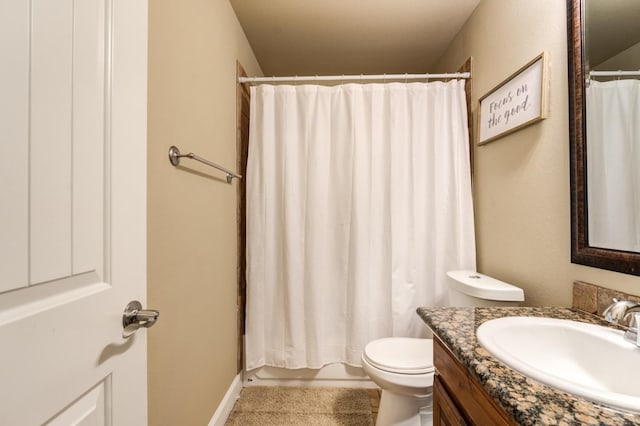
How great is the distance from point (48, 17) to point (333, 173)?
1.49 metres

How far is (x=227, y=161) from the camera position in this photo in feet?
5.37

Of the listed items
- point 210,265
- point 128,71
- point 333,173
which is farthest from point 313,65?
point 128,71

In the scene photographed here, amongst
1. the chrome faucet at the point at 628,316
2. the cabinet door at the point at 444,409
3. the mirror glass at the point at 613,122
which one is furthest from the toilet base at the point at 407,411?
the mirror glass at the point at 613,122

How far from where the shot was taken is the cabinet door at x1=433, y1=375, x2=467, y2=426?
75cm

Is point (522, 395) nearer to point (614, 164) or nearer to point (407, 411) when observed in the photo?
point (614, 164)

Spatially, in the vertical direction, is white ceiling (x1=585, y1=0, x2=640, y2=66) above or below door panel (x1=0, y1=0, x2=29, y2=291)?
above

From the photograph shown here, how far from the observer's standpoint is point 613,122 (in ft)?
2.79

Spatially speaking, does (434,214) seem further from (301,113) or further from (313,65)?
(313,65)

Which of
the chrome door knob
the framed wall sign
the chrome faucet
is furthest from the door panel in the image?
the framed wall sign

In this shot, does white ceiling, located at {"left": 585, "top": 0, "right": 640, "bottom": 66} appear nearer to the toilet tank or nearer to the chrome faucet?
the chrome faucet

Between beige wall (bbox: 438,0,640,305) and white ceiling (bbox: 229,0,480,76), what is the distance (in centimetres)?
28

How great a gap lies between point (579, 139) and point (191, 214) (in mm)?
1499

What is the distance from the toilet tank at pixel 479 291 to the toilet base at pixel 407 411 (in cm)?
49

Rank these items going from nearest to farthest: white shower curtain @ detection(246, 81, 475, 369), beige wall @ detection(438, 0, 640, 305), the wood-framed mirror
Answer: the wood-framed mirror, beige wall @ detection(438, 0, 640, 305), white shower curtain @ detection(246, 81, 475, 369)
